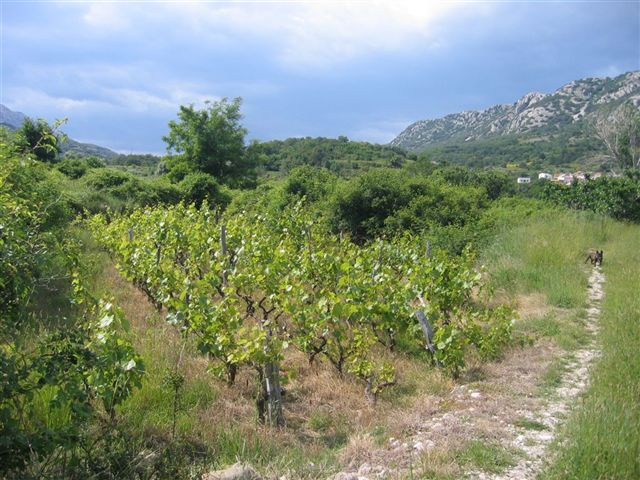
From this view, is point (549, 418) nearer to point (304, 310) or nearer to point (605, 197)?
point (304, 310)

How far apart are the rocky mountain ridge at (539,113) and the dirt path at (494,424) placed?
97030 millimetres

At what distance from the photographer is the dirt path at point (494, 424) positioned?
3.02 meters

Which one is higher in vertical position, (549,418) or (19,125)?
(19,125)

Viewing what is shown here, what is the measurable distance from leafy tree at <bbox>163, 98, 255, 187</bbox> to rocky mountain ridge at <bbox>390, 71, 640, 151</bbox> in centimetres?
7490

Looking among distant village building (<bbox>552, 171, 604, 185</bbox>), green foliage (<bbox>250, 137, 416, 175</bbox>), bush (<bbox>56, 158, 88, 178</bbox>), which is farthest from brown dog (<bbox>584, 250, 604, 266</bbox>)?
green foliage (<bbox>250, 137, 416, 175</bbox>)

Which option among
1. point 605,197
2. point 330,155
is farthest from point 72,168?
point 330,155

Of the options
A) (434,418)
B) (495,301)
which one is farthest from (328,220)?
(434,418)

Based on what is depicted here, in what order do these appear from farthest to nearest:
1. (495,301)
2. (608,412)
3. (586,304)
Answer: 1. (495,301)
2. (586,304)
3. (608,412)

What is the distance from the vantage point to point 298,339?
4559mm

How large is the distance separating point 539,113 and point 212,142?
13124 cm

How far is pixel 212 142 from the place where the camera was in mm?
26625

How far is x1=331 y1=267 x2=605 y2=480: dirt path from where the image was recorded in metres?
3.02

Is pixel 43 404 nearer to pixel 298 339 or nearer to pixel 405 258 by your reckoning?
pixel 298 339

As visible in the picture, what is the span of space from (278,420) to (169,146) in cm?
2540
